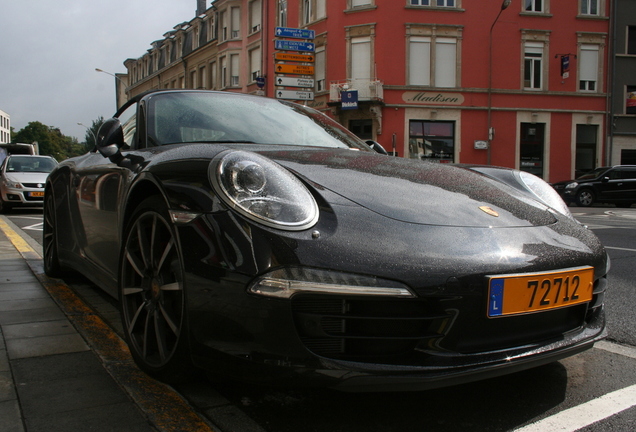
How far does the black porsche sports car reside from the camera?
1700 mm

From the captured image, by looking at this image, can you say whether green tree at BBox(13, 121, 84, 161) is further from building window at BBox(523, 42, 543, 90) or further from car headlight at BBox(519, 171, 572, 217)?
car headlight at BBox(519, 171, 572, 217)

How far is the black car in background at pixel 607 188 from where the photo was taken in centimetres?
1822

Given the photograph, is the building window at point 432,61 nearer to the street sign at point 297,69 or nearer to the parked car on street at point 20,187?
the street sign at point 297,69

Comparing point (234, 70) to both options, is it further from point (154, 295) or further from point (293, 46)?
point (154, 295)

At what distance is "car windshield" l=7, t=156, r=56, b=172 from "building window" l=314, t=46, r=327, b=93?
13.3 m

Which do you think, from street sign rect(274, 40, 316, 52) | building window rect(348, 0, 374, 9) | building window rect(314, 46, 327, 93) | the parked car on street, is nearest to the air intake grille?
the parked car on street

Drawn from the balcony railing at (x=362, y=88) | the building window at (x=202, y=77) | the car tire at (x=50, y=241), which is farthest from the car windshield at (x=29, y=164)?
the building window at (x=202, y=77)

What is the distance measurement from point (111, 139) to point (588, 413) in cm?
236

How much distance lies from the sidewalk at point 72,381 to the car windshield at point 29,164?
40.1 feet

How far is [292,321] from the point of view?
5.56ft

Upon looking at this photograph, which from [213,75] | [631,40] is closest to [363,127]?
[631,40]

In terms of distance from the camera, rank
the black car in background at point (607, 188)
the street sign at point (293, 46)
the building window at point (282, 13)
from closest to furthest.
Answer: the black car in background at point (607, 188) < the street sign at point (293, 46) < the building window at point (282, 13)

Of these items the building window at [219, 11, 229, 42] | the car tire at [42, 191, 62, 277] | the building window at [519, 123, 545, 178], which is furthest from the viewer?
the building window at [219, 11, 229, 42]

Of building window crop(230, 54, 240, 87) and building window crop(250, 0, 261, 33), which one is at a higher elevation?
building window crop(250, 0, 261, 33)
